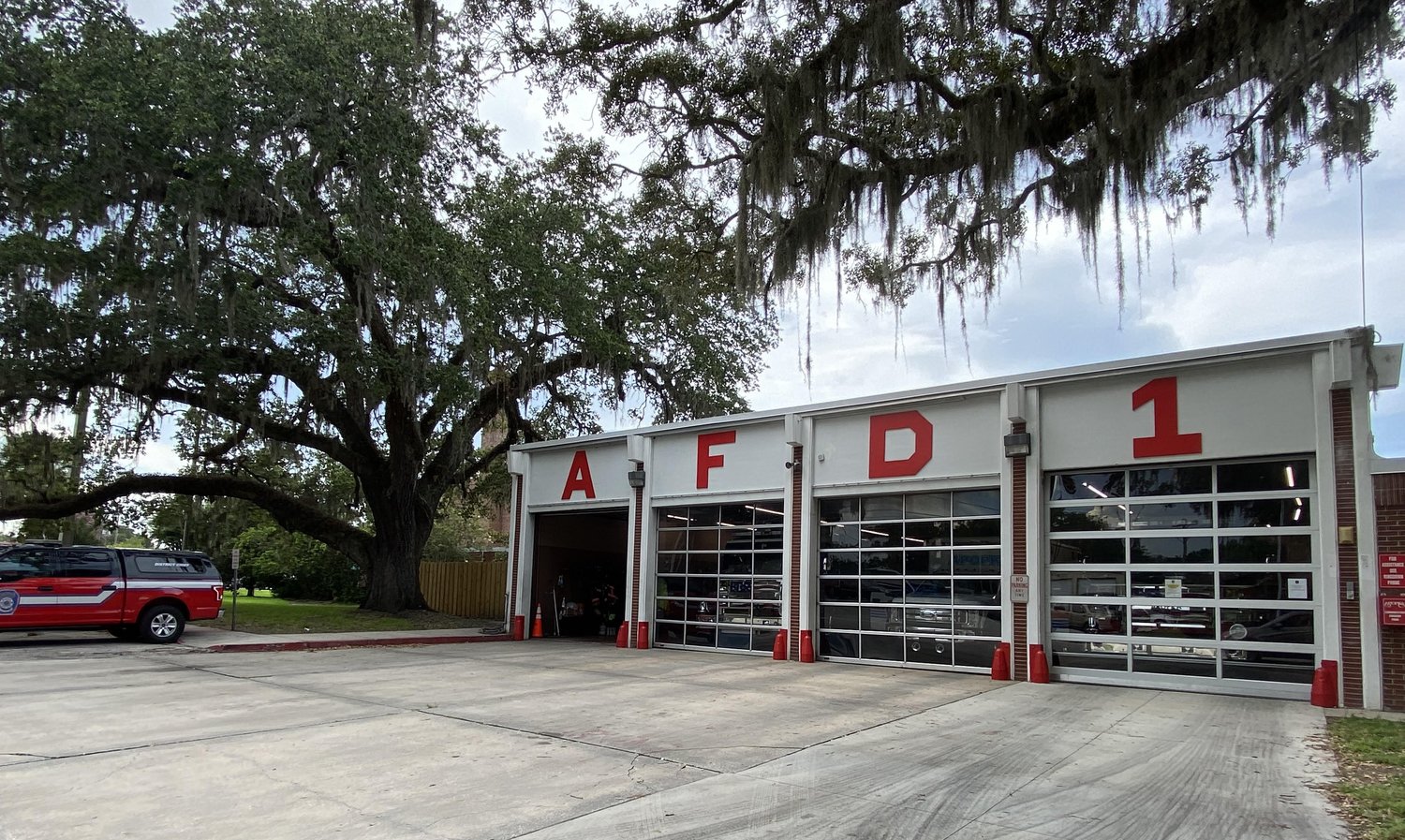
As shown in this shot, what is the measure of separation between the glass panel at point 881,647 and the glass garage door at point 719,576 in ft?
6.45

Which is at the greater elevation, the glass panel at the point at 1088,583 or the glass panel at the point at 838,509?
the glass panel at the point at 838,509

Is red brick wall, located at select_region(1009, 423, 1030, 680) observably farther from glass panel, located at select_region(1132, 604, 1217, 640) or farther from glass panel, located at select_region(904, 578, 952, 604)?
glass panel, located at select_region(1132, 604, 1217, 640)

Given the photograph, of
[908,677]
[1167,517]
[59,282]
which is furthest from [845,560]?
[59,282]

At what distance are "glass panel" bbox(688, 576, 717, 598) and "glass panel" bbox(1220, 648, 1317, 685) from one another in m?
9.20

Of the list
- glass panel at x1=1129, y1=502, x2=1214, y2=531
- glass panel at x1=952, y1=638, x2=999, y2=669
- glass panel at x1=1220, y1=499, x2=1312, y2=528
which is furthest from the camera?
glass panel at x1=952, y1=638, x2=999, y2=669

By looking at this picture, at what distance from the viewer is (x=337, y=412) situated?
22109 millimetres

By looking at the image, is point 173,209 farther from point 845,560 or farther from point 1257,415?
point 1257,415

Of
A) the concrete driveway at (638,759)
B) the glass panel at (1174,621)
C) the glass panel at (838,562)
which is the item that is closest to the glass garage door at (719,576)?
the glass panel at (838,562)

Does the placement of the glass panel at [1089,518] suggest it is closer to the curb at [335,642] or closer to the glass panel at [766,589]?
the glass panel at [766,589]

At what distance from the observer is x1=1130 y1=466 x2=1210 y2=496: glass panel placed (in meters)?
12.4

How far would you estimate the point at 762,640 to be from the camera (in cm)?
1712

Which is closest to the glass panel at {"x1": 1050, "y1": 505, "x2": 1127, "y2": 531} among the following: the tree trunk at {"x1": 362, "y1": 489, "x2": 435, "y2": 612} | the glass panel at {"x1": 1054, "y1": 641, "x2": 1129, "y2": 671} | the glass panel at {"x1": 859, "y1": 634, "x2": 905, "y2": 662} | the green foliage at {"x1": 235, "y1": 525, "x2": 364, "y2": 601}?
the glass panel at {"x1": 1054, "y1": 641, "x2": 1129, "y2": 671}

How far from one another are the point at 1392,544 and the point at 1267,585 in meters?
1.51

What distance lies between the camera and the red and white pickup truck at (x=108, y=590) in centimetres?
1586
